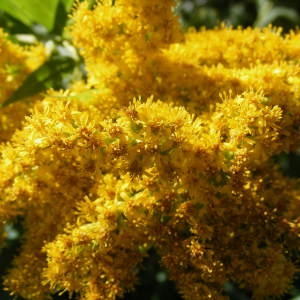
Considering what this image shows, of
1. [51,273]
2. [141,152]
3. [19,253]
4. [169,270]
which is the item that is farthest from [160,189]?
[19,253]

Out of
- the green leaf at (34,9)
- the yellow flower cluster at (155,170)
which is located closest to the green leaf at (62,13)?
the green leaf at (34,9)

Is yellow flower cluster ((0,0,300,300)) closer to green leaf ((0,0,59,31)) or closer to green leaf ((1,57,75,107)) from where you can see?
green leaf ((1,57,75,107))

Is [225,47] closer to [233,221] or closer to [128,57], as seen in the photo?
[128,57]

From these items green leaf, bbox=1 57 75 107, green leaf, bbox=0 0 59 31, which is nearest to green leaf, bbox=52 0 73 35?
green leaf, bbox=0 0 59 31

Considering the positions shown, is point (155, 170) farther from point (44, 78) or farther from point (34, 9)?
point (34, 9)

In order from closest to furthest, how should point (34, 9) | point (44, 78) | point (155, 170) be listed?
point (155, 170), point (44, 78), point (34, 9)

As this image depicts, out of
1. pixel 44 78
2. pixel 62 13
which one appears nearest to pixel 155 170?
pixel 44 78

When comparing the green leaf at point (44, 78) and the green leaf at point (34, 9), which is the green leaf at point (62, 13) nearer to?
the green leaf at point (34, 9)
